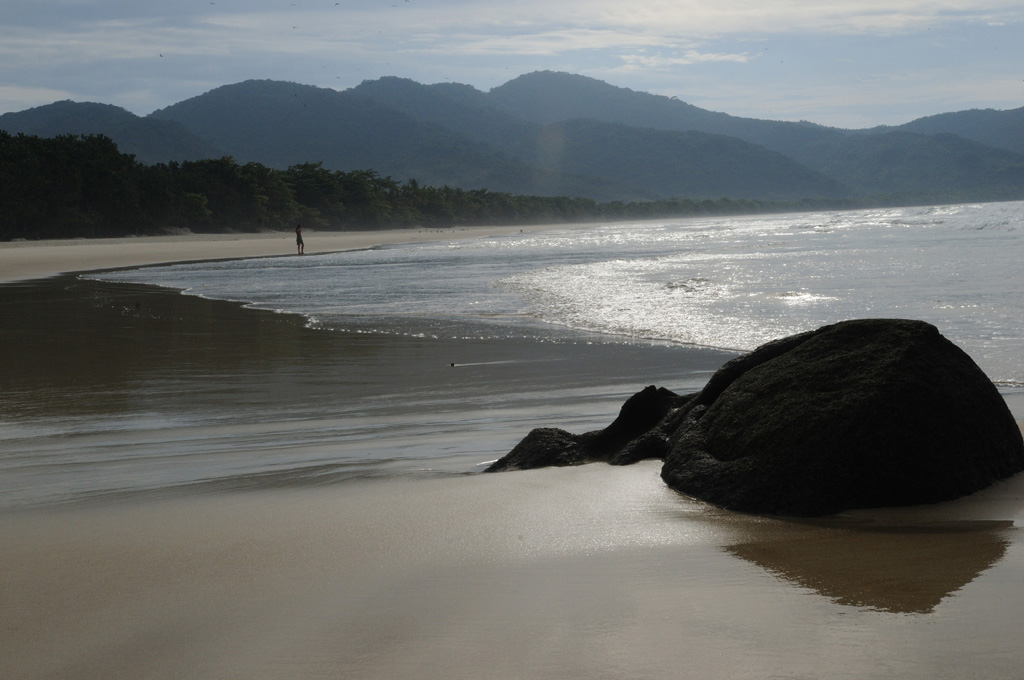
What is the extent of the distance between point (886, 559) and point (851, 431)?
0.85 m

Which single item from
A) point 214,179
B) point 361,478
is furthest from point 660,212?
point 361,478

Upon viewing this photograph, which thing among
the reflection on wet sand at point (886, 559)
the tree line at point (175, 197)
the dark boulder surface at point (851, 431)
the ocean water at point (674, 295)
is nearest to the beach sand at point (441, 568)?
the reflection on wet sand at point (886, 559)

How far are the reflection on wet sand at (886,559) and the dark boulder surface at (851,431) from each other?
0.27 m

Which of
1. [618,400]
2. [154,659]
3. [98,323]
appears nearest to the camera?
[154,659]

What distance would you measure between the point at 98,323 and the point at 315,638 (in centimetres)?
1240

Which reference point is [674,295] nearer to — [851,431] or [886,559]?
[851,431]

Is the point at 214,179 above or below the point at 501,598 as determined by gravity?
above

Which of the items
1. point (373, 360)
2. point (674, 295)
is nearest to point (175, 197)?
point (674, 295)

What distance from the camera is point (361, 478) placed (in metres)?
4.89

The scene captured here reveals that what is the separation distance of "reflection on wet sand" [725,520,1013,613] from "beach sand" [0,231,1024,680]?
0.01m

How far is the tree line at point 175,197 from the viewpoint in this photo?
64.1 metres

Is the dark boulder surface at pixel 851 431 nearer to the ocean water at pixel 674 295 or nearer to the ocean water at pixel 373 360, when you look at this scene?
the ocean water at pixel 373 360

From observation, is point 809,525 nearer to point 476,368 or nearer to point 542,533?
point 542,533

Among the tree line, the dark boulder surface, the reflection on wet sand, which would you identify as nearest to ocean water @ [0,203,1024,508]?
the dark boulder surface
